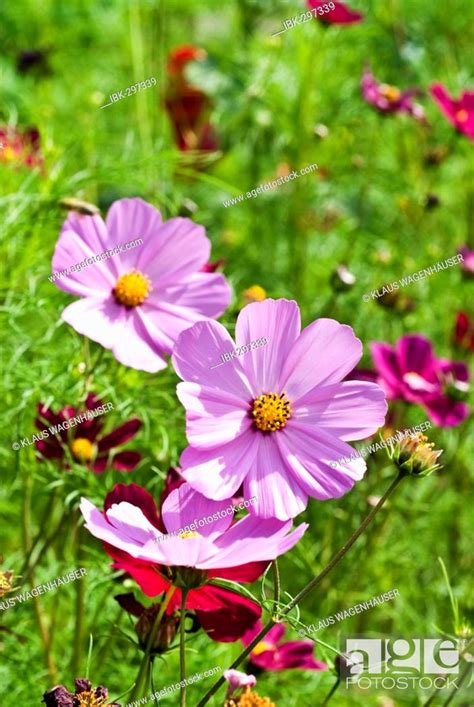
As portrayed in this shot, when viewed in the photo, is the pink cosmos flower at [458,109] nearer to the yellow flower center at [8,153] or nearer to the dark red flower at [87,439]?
the yellow flower center at [8,153]

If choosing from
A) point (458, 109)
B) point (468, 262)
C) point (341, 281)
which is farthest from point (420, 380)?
point (458, 109)

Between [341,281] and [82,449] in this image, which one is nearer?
[82,449]

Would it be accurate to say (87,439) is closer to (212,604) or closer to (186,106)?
(212,604)

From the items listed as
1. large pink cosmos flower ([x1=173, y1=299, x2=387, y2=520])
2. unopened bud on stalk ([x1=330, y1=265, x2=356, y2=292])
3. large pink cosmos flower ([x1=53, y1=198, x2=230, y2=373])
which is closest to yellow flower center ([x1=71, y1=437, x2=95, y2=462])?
large pink cosmos flower ([x1=53, y1=198, x2=230, y2=373])

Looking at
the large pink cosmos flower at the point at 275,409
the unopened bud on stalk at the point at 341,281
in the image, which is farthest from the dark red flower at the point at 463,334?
the large pink cosmos flower at the point at 275,409

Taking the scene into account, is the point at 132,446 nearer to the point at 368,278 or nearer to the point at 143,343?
the point at 143,343

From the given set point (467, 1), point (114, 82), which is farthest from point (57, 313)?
point (467, 1)

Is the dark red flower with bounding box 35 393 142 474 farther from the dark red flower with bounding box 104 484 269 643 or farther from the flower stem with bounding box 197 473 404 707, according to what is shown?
the flower stem with bounding box 197 473 404 707
